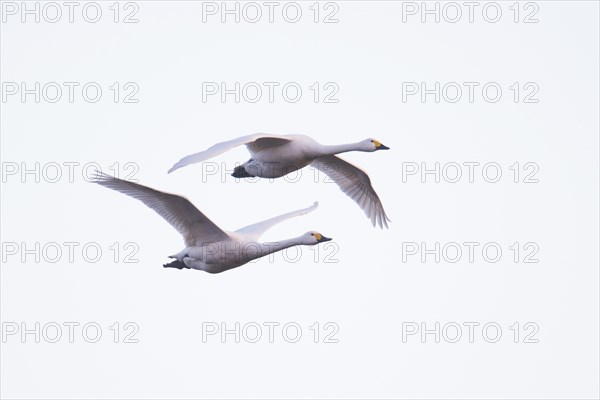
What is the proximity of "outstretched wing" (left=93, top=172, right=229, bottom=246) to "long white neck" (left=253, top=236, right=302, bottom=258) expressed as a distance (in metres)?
0.59

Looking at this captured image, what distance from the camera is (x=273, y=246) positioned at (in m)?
26.6

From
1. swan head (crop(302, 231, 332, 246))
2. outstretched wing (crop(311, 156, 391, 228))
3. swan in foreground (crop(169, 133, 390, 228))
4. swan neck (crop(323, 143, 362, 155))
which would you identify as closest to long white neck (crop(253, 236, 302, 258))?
swan head (crop(302, 231, 332, 246))

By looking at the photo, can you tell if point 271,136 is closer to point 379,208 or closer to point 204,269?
point 204,269

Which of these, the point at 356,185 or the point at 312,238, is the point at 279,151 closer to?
the point at 312,238

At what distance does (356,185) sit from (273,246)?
5.57 meters

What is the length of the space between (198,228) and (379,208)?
664 centimetres

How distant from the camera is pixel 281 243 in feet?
88.0

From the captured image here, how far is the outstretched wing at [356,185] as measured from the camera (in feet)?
104

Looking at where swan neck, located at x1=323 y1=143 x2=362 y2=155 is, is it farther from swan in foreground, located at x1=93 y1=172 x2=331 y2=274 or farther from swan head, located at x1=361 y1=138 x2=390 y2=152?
swan in foreground, located at x1=93 y1=172 x2=331 y2=274

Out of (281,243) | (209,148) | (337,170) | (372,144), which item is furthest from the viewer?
(337,170)

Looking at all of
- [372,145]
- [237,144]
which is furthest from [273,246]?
[372,145]

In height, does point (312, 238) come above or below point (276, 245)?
above

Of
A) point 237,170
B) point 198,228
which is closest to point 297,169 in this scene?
point 237,170

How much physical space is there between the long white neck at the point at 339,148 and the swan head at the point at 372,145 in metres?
0.10
